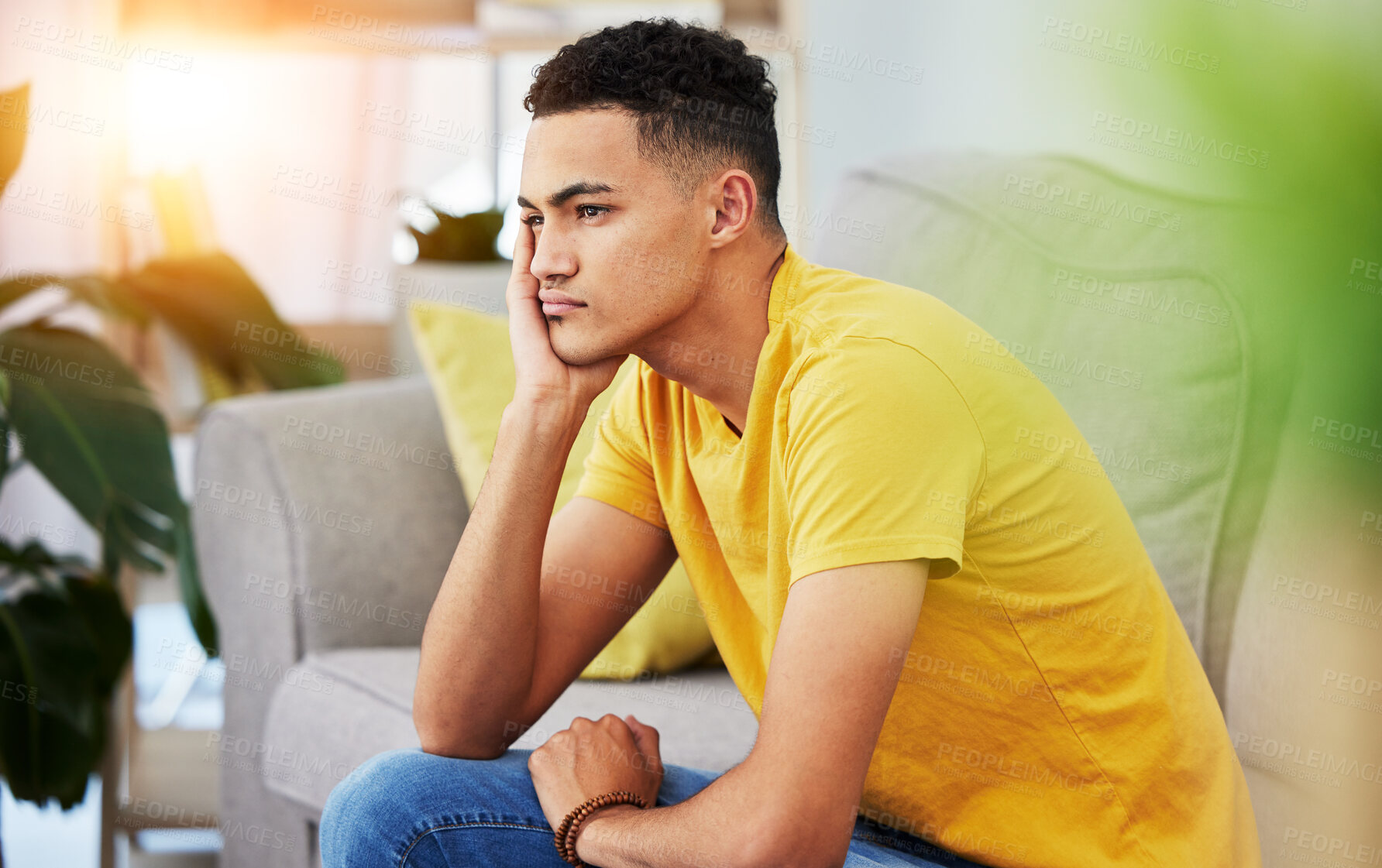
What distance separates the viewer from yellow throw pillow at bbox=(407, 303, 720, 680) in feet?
4.29

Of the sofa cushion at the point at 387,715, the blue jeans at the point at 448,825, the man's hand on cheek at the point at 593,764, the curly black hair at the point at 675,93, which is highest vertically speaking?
the curly black hair at the point at 675,93

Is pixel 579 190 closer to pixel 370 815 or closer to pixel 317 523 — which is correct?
pixel 370 815

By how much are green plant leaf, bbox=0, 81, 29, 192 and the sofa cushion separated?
79 cm

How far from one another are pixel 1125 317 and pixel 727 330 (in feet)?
1.72

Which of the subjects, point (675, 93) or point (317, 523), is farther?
point (317, 523)

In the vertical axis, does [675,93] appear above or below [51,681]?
above

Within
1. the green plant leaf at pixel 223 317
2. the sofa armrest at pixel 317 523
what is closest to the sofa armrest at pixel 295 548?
the sofa armrest at pixel 317 523

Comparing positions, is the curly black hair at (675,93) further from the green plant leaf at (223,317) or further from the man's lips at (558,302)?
the green plant leaf at (223,317)

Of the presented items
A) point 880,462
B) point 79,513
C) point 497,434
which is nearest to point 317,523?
point 497,434

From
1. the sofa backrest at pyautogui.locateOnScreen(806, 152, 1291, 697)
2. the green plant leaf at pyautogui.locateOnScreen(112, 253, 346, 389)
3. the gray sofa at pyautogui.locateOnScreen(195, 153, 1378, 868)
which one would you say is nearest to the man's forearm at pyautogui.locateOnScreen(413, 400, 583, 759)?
the gray sofa at pyautogui.locateOnScreen(195, 153, 1378, 868)

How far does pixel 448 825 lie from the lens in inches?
32.9

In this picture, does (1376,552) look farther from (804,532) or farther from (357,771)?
(357,771)

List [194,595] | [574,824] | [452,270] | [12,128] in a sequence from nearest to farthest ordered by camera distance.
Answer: [574,824]
[12,128]
[194,595]
[452,270]

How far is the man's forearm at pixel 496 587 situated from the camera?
36.4 inches
